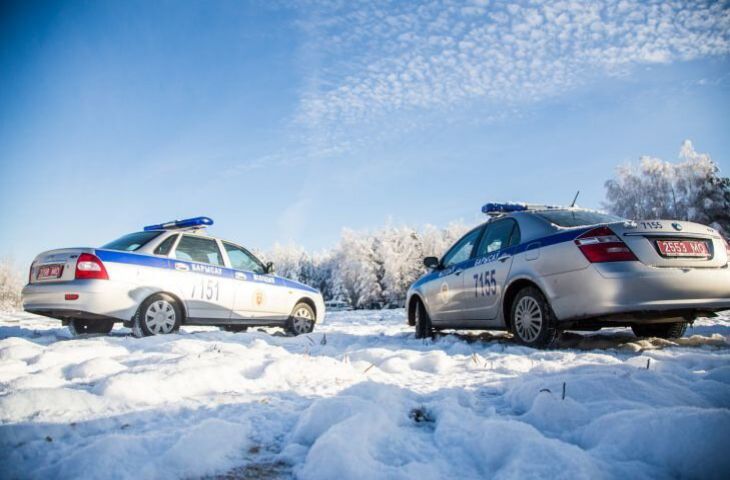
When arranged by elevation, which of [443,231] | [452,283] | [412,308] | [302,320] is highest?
[443,231]

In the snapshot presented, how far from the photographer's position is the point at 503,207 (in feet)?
17.6

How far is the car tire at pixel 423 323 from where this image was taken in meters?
6.59

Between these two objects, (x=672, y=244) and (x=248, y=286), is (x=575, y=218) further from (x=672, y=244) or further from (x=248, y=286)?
(x=248, y=286)

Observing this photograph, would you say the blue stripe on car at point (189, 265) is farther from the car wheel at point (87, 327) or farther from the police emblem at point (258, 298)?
the car wheel at point (87, 327)

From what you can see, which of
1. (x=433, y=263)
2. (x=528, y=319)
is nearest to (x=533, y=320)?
(x=528, y=319)

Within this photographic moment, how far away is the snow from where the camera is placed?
1400 millimetres

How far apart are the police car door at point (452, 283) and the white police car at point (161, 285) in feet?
10.0

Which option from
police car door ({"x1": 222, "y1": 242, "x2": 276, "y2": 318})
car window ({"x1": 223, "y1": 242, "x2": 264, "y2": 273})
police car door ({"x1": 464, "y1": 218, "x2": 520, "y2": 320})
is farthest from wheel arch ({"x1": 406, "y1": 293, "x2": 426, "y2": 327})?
car window ({"x1": 223, "y1": 242, "x2": 264, "y2": 273})

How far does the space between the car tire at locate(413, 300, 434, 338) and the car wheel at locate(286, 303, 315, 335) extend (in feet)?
8.02

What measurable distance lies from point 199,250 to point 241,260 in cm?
89

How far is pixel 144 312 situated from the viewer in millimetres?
5605

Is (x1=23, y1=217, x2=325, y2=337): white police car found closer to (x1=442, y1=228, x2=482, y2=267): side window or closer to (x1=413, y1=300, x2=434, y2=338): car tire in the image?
(x1=413, y1=300, x2=434, y2=338): car tire

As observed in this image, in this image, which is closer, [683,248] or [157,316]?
[683,248]

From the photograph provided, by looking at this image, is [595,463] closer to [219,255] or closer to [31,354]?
[31,354]
